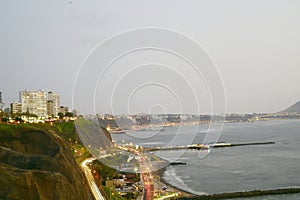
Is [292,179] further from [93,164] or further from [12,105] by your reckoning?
[12,105]

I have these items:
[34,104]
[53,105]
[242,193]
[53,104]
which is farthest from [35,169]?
[53,104]

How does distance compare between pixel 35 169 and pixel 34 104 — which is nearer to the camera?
pixel 35 169

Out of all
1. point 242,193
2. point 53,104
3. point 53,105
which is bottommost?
point 242,193

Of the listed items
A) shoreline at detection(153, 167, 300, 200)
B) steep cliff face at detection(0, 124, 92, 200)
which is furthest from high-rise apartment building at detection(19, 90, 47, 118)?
steep cliff face at detection(0, 124, 92, 200)

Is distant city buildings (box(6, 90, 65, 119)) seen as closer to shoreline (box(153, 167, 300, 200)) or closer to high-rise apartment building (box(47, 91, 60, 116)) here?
high-rise apartment building (box(47, 91, 60, 116))

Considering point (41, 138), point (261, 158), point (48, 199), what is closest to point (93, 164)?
point (41, 138)

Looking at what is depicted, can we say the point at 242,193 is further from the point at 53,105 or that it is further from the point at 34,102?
the point at 53,105
